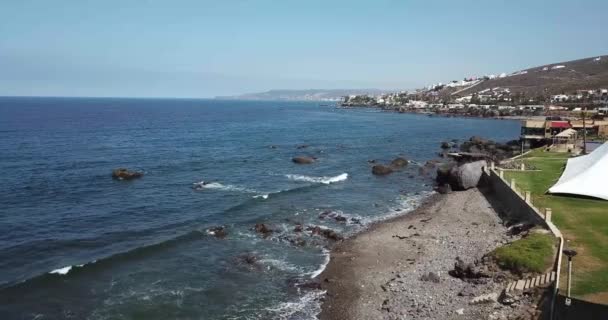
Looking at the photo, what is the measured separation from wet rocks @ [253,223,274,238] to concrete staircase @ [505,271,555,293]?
17777 millimetres

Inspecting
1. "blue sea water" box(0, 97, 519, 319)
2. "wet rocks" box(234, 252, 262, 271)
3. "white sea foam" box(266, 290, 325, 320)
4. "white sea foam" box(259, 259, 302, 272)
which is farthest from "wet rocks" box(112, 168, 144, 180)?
A: "white sea foam" box(266, 290, 325, 320)

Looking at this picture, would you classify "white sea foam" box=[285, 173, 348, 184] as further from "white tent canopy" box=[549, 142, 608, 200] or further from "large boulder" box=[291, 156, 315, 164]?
"white tent canopy" box=[549, 142, 608, 200]

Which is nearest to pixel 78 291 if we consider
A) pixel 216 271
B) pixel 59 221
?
pixel 216 271

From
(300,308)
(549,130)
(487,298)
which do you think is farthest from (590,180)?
(549,130)

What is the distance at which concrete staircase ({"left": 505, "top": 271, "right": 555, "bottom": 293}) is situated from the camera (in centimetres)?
2067

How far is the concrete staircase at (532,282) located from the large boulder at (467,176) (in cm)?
2750

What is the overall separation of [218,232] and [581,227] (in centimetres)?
2259

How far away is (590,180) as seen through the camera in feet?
107

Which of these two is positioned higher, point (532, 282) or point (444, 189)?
point (532, 282)

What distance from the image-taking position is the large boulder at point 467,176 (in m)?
48.2

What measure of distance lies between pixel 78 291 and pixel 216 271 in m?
7.21

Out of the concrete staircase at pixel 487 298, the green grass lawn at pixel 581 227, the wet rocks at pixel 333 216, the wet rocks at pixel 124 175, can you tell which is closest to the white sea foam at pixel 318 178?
the wet rocks at pixel 333 216

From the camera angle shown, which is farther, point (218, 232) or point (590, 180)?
point (218, 232)

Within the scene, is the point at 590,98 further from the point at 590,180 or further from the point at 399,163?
the point at 590,180
